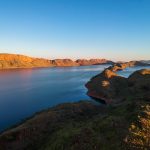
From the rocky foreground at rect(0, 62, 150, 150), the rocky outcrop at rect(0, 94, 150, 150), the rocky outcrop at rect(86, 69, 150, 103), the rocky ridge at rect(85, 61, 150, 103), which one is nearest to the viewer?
the rocky outcrop at rect(0, 94, 150, 150)

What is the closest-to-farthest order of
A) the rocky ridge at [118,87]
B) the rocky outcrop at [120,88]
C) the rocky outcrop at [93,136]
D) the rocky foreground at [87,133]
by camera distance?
the rocky outcrop at [93,136] → the rocky foreground at [87,133] → the rocky outcrop at [120,88] → the rocky ridge at [118,87]

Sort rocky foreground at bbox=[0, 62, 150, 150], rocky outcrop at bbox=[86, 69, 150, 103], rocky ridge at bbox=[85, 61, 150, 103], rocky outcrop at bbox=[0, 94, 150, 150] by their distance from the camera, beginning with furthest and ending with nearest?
rocky ridge at bbox=[85, 61, 150, 103]
rocky outcrop at bbox=[86, 69, 150, 103]
rocky foreground at bbox=[0, 62, 150, 150]
rocky outcrop at bbox=[0, 94, 150, 150]

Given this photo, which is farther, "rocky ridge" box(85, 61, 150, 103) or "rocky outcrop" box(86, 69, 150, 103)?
Answer: "rocky ridge" box(85, 61, 150, 103)

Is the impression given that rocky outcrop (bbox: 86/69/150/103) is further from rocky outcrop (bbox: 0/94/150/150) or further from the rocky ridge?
rocky outcrop (bbox: 0/94/150/150)

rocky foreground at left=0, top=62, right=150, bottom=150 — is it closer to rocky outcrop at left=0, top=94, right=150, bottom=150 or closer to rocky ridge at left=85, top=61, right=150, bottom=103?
rocky outcrop at left=0, top=94, right=150, bottom=150

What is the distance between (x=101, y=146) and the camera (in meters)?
26.2

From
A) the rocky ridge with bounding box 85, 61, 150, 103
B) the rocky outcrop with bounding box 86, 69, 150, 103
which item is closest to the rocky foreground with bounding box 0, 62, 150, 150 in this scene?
the rocky outcrop with bounding box 86, 69, 150, 103

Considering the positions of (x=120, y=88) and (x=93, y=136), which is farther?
(x=120, y=88)

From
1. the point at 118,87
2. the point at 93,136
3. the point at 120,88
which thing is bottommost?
the point at 120,88

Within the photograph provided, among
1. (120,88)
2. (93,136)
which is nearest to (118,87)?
(120,88)

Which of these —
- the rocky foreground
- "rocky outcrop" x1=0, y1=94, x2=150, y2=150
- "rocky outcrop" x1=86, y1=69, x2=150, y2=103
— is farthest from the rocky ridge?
"rocky outcrop" x1=0, y1=94, x2=150, y2=150

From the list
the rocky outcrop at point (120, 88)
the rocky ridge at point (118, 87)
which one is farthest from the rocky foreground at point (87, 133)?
the rocky ridge at point (118, 87)

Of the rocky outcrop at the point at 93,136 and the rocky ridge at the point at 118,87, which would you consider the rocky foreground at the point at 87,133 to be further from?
the rocky ridge at the point at 118,87

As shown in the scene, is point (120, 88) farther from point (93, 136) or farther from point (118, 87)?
point (93, 136)
